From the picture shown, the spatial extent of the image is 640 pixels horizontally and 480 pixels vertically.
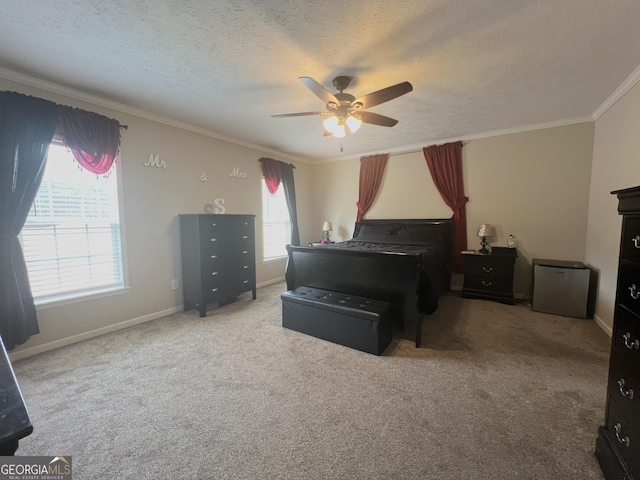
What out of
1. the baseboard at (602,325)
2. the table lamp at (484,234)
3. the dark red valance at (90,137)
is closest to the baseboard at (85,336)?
the dark red valance at (90,137)

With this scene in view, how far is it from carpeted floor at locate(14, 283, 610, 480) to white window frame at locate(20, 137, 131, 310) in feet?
1.47

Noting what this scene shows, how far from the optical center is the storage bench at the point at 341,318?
2344 mm

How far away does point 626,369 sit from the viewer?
1.17 m

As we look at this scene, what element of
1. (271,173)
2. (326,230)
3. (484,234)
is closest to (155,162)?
(271,173)

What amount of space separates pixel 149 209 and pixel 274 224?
7.22 ft

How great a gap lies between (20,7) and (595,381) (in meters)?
4.57

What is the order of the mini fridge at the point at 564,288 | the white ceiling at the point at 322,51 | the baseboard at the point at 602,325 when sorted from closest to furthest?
the white ceiling at the point at 322,51 → the baseboard at the point at 602,325 → the mini fridge at the point at 564,288

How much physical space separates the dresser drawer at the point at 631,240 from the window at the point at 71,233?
4.09 metres

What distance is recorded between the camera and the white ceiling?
160 centimetres

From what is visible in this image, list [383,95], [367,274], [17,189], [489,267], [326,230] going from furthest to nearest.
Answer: [326,230], [489,267], [367,274], [17,189], [383,95]

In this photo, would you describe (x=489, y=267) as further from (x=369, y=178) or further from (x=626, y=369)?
(x=626, y=369)

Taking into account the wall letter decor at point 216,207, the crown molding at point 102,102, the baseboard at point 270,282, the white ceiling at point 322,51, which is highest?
the white ceiling at point 322,51

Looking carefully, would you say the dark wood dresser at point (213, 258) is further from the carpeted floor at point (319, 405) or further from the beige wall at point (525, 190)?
the beige wall at point (525, 190)

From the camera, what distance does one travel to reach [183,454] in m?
1.39
